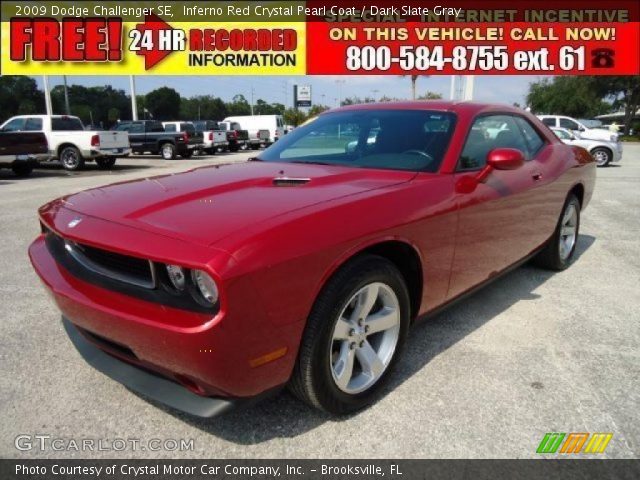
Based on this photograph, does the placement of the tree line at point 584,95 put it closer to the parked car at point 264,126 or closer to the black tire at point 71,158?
the parked car at point 264,126

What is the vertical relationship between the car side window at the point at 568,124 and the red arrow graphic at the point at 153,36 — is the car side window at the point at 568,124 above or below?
below

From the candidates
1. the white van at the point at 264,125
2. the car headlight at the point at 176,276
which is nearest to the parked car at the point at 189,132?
Answer: the white van at the point at 264,125

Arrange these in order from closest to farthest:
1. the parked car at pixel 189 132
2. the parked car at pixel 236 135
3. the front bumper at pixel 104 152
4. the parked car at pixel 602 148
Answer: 1. the front bumper at pixel 104 152
2. the parked car at pixel 602 148
3. the parked car at pixel 189 132
4. the parked car at pixel 236 135

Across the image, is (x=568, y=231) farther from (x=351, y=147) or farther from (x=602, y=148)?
(x=602, y=148)

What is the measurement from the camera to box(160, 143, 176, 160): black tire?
21406 millimetres

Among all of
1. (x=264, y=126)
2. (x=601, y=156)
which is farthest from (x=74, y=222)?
(x=264, y=126)

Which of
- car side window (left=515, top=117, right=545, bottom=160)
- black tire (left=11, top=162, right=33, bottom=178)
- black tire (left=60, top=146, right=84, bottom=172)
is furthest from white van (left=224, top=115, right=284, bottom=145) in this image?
car side window (left=515, top=117, right=545, bottom=160)

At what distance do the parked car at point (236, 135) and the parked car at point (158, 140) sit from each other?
176 inches

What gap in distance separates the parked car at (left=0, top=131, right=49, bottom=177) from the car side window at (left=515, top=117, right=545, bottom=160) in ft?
43.3

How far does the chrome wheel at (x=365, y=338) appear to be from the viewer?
7.57 feet

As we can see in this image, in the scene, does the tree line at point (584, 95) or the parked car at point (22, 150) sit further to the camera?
the tree line at point (584, 95)

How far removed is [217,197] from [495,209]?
173 cm

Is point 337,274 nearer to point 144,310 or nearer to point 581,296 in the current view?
point 144,310

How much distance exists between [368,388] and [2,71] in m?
20.7
